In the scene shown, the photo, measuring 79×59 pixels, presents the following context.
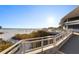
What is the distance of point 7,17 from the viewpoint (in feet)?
9.09

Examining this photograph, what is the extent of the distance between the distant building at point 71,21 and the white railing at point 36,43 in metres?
0.11

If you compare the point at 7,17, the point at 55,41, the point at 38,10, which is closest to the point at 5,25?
the point at 7,17

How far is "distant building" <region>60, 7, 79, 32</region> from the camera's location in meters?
2.75

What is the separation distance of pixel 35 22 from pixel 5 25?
17.4 inches

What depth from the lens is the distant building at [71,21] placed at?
2752mm

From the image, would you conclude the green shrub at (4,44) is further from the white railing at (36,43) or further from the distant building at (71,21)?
the distant building at (71,21)

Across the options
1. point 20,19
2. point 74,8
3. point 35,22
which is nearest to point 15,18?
point 20,19

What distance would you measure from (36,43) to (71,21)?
0.62 metres

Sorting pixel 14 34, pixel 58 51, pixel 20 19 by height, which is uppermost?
pixel 20 19

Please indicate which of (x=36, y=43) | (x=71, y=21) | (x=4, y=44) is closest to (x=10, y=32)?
(x=4, y=44)

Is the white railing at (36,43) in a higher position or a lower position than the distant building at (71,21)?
lower

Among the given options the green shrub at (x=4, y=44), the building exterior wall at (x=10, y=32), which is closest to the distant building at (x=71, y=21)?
the building exterior wall at (x=10, y=32)
